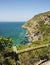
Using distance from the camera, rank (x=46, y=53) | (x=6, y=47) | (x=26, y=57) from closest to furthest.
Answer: (x=6, y=47) → (x=26, y=57) → (x=46, y=53)

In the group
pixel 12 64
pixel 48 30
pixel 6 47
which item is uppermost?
pixel 6 47

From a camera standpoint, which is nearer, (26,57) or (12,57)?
(12,57)

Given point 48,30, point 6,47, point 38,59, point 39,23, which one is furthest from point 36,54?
point 39,23

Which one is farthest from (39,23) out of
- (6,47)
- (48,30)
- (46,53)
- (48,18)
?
(6,47)

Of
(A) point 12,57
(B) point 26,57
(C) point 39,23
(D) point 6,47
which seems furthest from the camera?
(C) point 39,23

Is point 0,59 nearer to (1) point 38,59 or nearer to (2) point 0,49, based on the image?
(2) point 0,49

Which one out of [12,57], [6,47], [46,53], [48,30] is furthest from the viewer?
[48,30]

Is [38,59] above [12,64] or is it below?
below

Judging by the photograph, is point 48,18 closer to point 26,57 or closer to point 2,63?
point 26,57

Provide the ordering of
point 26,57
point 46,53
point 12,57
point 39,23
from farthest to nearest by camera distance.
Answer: point 39,23 → point 46,53 → point 26,57 → point 12,57
